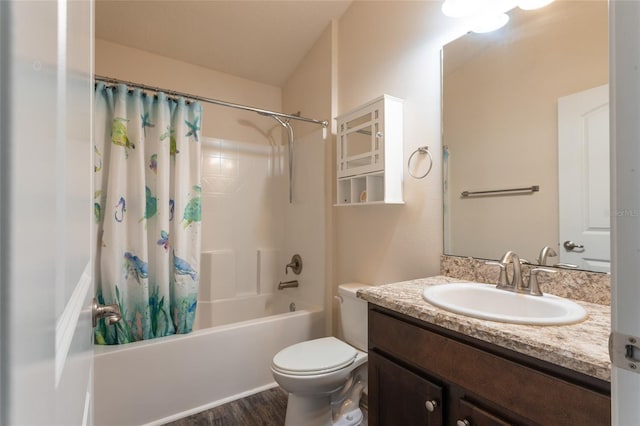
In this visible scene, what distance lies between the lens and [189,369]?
1.72 metres

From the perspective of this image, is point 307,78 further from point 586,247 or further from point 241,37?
point 586,247

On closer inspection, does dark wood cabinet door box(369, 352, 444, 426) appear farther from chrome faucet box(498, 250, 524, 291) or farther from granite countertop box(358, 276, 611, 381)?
chrome faucet box(498, 250, 524, 291)

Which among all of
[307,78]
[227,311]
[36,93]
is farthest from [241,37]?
[36,93]

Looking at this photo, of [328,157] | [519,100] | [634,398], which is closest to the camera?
[634,398]

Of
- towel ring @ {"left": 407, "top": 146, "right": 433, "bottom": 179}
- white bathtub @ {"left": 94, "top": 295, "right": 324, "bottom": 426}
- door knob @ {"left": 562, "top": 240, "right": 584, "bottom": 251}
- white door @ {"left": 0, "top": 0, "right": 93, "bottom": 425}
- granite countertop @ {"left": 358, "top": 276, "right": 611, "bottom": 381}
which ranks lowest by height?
white bathtub @ {"left": 94, "top": 295, "right": 324, "bottom": 426}

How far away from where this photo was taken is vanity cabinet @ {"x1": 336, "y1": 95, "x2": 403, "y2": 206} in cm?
160

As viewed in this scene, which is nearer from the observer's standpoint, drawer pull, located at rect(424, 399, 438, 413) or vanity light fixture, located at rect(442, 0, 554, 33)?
drawer pull, located at rect(424, 399, 438, 413)

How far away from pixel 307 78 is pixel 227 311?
211 centimetres

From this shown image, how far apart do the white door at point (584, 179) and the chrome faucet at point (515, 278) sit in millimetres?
130

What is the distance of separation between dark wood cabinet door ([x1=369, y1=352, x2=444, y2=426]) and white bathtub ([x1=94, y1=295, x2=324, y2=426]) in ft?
3.20

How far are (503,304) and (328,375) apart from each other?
2.69 ft

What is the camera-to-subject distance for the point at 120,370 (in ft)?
5.03

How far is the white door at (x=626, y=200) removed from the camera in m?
0.39

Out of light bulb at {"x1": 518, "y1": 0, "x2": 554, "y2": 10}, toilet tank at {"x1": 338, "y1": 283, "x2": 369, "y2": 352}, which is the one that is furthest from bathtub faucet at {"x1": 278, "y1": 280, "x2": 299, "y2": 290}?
light bulb at {"x1": 518, "y1": 0, "x2": 554, "y2": 10}
